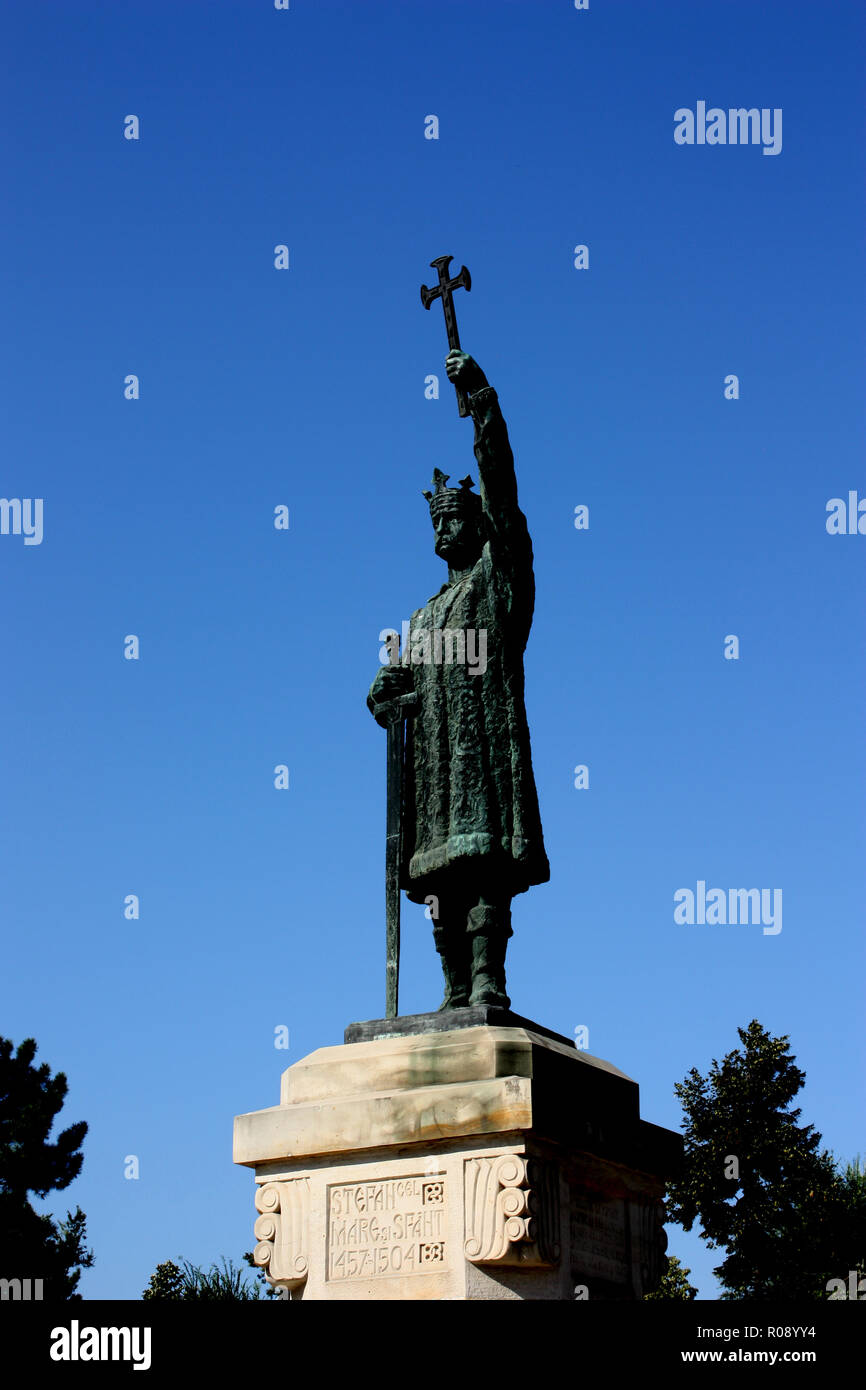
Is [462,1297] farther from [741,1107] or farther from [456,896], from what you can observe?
[741,1107]

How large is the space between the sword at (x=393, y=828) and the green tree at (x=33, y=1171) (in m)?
17.8

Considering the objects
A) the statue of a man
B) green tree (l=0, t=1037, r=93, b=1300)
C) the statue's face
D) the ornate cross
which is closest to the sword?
the statue of a man

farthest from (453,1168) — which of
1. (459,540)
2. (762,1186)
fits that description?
(762,1186)

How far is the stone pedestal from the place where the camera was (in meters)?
8.59

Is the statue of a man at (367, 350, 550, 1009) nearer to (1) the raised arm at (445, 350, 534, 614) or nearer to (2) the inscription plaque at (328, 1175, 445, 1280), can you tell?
(1) the raised arm at (445, 350, 534, 614)

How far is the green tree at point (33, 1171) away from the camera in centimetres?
2594

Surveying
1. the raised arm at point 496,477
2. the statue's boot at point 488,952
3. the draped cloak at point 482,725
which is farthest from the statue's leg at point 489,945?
the raised arm at point 496,477

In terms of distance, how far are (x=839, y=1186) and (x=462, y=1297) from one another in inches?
1031

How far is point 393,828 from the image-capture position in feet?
34.2

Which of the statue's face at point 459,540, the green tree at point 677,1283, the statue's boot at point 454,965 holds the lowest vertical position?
the green tree at point 677,1283

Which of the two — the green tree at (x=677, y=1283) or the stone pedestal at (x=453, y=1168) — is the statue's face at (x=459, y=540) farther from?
the green tree at (x=677, y=1283)

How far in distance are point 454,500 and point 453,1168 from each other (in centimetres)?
432
